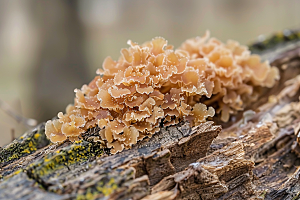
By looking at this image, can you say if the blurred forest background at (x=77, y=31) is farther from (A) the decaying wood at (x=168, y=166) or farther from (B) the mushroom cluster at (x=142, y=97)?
(A) the decaying wood at (x=168, y=166)

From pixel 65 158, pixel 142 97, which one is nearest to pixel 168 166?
pixel 142 97

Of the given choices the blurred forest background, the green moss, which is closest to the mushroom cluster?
the green moss

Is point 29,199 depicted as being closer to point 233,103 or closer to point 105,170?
point 105,170

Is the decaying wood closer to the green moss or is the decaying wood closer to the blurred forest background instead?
the green moss

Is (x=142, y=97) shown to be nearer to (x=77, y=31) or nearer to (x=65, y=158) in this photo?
(x=65, y=158)

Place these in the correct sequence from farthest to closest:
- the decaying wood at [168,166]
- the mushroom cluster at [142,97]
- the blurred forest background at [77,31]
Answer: the blurred forest background at [77,31] → the mushroom cluster at [142,97] → the decaying wood at [168,166]

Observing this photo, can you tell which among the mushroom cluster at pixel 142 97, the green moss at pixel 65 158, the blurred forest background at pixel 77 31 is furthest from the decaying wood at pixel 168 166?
the blurred forest background at pixel 77 31
